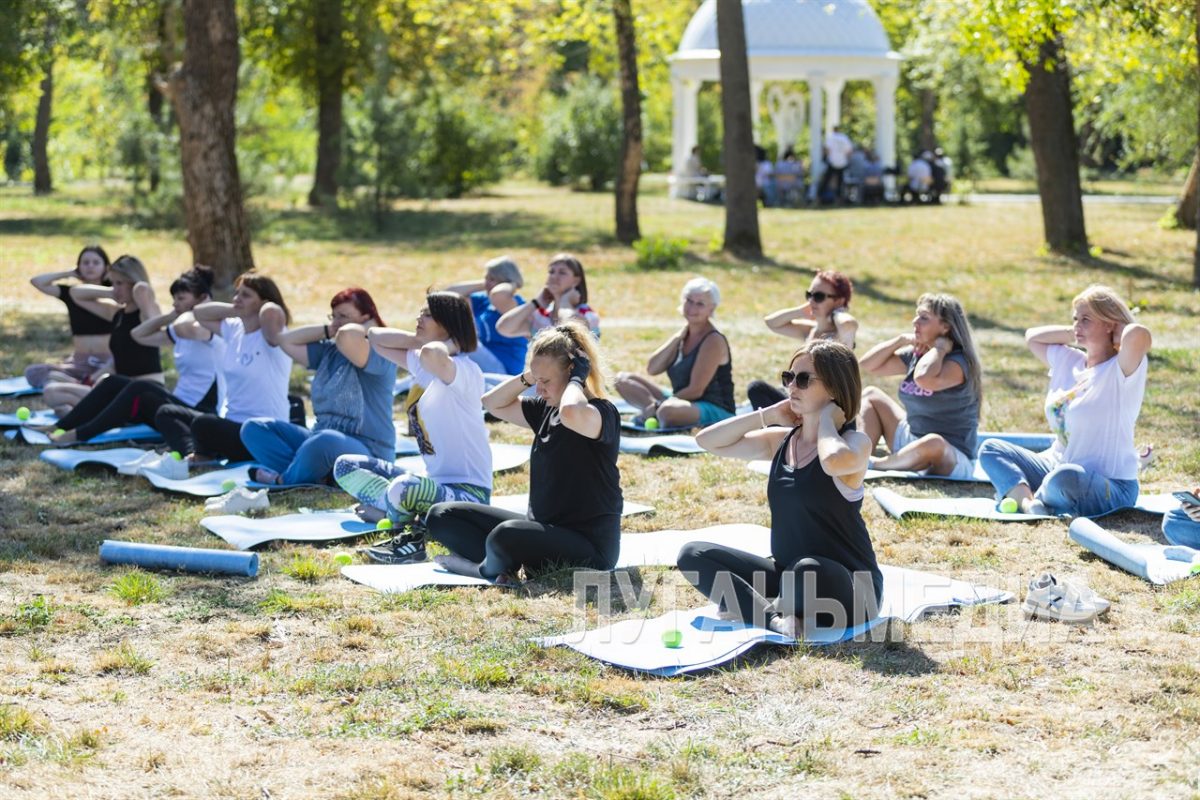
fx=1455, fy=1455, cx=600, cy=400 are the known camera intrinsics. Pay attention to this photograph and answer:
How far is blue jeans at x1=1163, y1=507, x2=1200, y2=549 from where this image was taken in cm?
644

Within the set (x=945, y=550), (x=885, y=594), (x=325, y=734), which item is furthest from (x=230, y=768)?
(x=945, y=550)

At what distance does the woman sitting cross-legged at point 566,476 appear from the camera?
5.98 m

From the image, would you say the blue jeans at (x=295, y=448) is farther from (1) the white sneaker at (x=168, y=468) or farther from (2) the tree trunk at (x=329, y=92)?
(2) the tree trunk at (x=329, y=92)

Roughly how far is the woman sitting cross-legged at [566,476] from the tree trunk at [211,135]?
34.5 ft

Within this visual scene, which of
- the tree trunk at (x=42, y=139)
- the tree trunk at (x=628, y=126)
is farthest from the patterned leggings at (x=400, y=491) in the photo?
the tree trunk at (x=42, y=139)

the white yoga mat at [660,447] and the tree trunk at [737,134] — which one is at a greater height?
the tree trunk at [737,134]

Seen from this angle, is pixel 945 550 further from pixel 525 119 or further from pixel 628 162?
pixel 525 119

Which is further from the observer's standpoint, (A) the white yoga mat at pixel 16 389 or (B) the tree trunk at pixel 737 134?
(B) the tree trunk at pixel 737 134

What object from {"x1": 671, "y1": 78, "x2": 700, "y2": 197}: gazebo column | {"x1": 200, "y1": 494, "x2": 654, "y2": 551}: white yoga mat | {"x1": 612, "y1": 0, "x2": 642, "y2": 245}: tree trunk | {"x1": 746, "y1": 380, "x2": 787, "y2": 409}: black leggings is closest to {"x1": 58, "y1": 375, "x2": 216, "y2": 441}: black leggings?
{"x1": 200, "y1": 494, "x2": 654, "y2": 551}: white yoga mat

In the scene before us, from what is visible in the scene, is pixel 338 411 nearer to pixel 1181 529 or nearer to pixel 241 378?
pixel 241 378

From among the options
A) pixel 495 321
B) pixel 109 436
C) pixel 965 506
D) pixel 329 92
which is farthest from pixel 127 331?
pixel 329 92

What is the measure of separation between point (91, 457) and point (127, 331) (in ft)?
4.77

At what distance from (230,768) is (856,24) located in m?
28.0

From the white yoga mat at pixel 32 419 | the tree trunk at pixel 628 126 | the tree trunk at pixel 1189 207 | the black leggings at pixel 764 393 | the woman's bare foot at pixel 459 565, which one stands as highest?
the tree trunk at pixel 628 126
